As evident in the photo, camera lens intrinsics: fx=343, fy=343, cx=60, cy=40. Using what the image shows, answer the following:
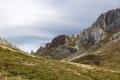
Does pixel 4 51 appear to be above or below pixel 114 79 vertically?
above

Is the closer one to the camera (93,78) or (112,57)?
(93,78)

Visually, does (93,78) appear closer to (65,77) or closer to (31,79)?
(65,77)

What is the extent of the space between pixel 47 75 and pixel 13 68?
5.20m

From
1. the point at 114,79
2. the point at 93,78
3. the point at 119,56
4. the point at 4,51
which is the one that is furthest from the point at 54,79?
the point at 119,56

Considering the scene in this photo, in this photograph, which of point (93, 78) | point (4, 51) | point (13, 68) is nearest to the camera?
point (13, 68)

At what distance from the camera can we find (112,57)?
19000 cm

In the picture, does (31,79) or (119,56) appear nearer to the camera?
(31,79)

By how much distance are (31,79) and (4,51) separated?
24106 mm

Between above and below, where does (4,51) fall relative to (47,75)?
above

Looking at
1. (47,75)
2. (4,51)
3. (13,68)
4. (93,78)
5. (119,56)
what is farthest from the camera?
(119,56)

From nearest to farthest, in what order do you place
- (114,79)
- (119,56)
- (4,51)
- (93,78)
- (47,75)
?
(47,75) < (93,78) < (114,79) < (4,51) < (119,56)

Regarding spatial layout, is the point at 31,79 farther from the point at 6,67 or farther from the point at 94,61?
the point at 94,61

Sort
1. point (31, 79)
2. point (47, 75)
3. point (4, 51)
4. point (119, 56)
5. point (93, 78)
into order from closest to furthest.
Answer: point (31, 79), point (47, 75), point (93, 78), point (4, 51), point (119, 56)

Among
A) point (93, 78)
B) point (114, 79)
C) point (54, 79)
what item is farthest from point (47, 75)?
point (114, 79)
